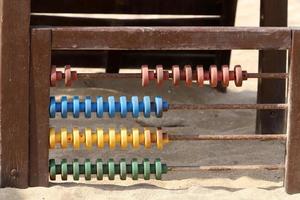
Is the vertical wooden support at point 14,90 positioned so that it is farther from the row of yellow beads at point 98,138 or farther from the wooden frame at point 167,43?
the row of yellow beads at point 98,138

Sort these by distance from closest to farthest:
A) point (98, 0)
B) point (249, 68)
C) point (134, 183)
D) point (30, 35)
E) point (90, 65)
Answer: point (30, 35), point (134, 183), point (98, 0), point (90, 65), point (249, 68)

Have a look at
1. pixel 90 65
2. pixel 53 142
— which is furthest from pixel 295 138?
pixel 90 65

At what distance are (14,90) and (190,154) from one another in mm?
1531

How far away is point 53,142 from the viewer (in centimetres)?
432

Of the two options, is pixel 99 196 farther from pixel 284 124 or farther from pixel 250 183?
pixel 284 124

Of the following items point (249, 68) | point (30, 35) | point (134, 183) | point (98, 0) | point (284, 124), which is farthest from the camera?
point (249, 68)

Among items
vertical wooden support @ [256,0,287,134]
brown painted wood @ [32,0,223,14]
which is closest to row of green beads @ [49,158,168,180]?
vertical wooden support @ [256,0,287,134]

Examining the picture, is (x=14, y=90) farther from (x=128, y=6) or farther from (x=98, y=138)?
(x=128, y=6)

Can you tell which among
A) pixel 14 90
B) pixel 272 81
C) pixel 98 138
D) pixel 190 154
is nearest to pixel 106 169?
pixel 98 138

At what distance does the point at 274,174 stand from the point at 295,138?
54 centimetres

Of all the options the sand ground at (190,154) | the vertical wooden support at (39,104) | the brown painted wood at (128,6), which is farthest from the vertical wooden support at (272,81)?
the vertical wooden support at (39,104)

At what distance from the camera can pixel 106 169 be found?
14.4 feet

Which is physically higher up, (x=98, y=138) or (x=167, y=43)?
(x=167, y=43)

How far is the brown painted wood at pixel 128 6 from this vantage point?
7.07 m
